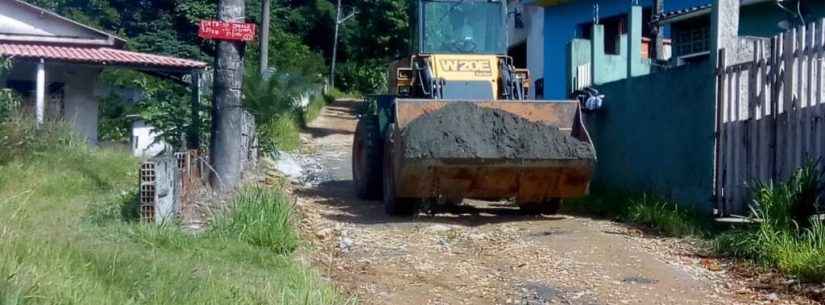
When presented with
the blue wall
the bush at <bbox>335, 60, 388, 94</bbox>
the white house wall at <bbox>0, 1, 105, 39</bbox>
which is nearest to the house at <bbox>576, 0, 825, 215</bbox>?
the blue wall

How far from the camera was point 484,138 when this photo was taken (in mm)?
11078

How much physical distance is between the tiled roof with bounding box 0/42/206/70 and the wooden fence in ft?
46.4

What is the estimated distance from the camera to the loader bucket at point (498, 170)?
1096 centimetres

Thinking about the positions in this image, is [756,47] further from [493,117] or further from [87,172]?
[87,172]

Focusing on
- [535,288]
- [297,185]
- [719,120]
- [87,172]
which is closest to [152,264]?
[535,288]

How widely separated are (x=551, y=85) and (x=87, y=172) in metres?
15.3

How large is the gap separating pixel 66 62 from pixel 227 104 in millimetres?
11199

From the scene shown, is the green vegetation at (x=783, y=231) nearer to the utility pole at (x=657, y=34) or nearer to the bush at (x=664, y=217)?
the bush at (x=664, y=217)

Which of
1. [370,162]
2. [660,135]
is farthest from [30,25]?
[660,135]

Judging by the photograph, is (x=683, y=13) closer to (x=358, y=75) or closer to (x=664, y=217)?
(x=664, y=217)

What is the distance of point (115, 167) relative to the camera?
15.0m

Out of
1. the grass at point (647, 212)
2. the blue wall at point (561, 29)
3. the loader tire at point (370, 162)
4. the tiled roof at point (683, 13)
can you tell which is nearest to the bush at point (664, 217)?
the grass at point (647, 212)

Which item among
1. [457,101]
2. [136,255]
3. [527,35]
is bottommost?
[136,255]

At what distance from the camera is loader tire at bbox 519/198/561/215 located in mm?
12130
